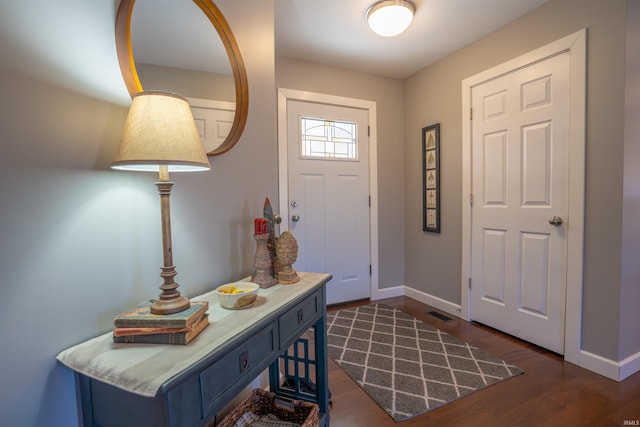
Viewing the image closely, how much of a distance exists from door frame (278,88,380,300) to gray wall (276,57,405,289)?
0.06 metres

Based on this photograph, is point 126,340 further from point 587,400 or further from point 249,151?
point 587,400

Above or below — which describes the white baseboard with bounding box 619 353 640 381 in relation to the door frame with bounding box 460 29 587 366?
below

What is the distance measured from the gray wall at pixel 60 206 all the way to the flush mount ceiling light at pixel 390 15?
1630 mm

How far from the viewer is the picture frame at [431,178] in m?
2.91

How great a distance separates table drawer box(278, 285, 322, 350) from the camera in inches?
41.2

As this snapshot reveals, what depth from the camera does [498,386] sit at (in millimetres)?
1718

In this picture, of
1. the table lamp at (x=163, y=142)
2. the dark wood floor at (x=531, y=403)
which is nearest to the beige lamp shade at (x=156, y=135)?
the table lamp at (x=163, y=142)

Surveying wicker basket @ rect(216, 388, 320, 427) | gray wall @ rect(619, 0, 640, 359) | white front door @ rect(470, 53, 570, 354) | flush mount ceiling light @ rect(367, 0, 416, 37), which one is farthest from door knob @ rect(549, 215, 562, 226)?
wicker basket @ rect(216, 388, 320, 427)

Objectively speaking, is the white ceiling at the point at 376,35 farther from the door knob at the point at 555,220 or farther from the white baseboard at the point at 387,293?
the white baseboard at the point at 387,293

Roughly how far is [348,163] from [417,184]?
78 centimetres

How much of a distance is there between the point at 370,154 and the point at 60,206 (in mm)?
2707

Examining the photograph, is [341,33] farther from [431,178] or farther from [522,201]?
[522,201]

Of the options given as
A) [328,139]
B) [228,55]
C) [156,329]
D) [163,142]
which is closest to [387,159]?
[328,139]

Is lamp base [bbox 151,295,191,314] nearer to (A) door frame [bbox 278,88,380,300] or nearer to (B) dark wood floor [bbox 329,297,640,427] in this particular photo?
(B) dark wood floor [bbox 329,297,640,427]
